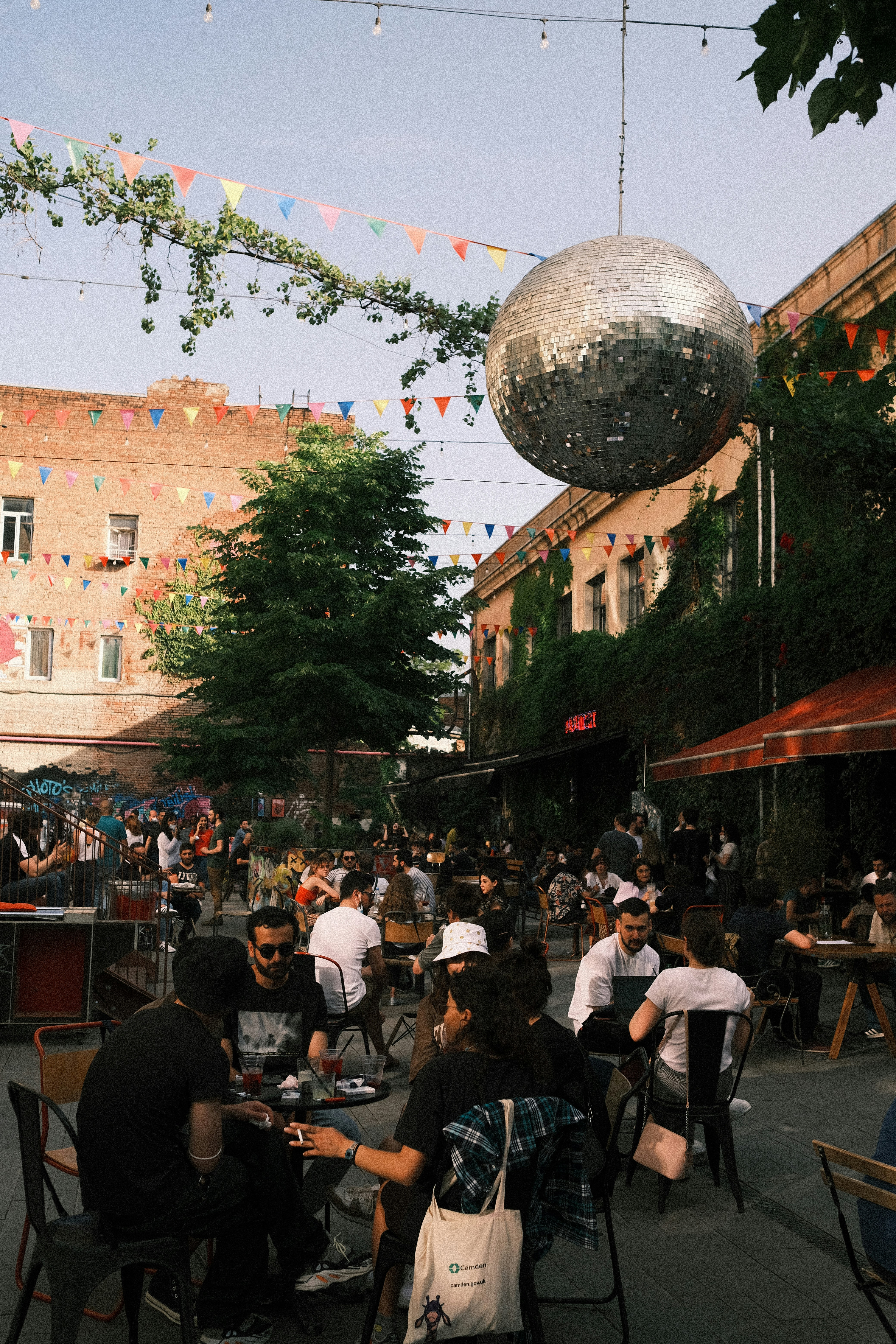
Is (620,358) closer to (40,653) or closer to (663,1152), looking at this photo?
(663,1152)

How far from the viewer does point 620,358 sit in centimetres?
478

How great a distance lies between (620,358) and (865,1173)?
121 inches

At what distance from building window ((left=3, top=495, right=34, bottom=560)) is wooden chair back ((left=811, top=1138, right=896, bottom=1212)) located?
3542 centimetres

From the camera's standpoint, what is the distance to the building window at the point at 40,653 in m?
35.8

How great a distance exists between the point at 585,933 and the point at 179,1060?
40.2 ft

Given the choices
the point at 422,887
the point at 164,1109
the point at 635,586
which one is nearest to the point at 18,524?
the point at 635,586

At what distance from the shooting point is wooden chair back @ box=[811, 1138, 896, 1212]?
130 inches

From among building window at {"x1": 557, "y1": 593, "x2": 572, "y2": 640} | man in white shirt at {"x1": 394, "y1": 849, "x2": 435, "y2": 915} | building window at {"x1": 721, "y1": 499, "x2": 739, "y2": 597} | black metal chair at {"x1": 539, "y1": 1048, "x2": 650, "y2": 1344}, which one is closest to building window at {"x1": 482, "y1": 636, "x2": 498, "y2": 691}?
building window at {"x1": 557, "y1": 593, "x2": 572, "y2": 640}

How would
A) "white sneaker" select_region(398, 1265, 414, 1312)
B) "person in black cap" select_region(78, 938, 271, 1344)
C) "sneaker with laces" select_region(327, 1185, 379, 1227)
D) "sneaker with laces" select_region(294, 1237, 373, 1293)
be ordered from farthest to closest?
"sneaker with laces" select_region(327, 1185, 379, 1227) → "sneaker with laces" select_region(294, 1237, 373, 1293) → "white sneaker" select_region(398, 1265, 414, 1312) → "person in black cap" select_region(78, 938, 271, 1344)

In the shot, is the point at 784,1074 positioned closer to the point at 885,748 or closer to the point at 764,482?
the point at 885,748

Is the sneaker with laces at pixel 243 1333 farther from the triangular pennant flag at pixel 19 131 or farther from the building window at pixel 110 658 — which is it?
the building window at pixel 110 658

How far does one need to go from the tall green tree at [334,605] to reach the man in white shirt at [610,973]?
15496mm

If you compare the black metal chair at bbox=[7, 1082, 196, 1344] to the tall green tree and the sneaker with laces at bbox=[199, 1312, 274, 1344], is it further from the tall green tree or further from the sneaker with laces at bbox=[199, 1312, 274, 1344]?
the tall green tree

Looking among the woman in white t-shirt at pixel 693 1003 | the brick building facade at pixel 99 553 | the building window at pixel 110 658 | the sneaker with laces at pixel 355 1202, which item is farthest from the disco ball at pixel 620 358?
the building window at pixel 110 658
